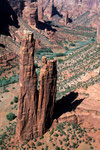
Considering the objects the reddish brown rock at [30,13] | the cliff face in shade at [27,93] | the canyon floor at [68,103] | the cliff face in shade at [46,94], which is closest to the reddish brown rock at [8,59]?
the canyon floor at [68,103]

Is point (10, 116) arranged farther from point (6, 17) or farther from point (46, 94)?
point (6, 17)

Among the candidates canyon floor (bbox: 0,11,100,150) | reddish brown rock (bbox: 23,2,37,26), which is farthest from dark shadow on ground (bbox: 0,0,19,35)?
canyon floor (bbox: 0,11,100,150)

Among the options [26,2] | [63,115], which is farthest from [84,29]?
[63,115]

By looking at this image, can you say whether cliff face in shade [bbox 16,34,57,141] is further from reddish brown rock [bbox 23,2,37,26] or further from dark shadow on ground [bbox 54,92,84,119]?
reddish brown rock [bbox 23,2,37,26]

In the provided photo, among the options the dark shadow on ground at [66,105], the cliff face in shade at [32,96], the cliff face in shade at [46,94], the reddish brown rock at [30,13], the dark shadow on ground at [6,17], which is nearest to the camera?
the cliff face in shade at [32,96]

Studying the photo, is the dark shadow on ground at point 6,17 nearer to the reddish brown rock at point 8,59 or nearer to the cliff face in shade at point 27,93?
the reddish brown rock at point 8,59
